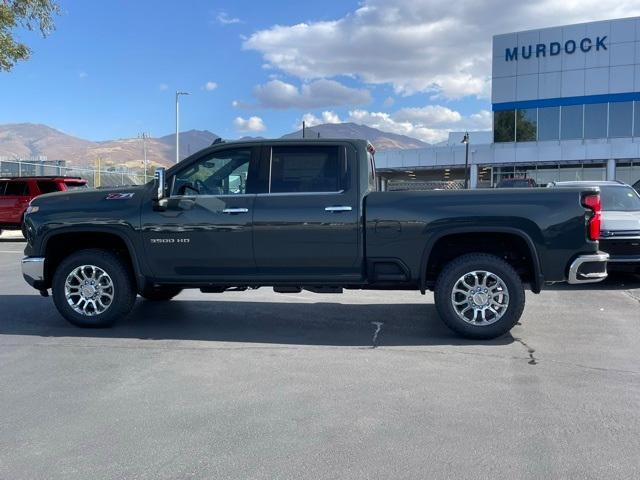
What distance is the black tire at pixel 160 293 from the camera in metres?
7.52

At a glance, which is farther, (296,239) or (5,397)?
(296,239)

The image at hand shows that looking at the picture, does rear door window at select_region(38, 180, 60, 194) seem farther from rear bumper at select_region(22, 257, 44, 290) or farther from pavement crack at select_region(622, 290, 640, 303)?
pavement crack at select_region(622, 290, 640, 303)

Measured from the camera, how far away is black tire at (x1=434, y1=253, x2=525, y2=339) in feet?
20.1

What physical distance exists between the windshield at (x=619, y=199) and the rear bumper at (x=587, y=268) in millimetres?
4642

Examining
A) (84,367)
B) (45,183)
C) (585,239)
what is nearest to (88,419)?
(84,367)

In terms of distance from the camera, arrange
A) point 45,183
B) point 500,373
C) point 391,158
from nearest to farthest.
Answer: point 500,373 < point 45,183 < point 391,158

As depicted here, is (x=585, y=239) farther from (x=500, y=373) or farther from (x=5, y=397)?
(x=5, y=397)

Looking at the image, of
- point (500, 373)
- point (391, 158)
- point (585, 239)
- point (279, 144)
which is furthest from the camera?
point (391, 158)

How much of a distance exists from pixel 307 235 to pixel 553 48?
3985 centimetres

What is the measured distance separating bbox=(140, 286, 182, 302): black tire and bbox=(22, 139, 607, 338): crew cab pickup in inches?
28.2

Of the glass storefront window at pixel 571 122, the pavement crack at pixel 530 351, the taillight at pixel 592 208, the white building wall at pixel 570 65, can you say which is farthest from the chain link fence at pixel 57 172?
the glass storefront window at pixel 571 122

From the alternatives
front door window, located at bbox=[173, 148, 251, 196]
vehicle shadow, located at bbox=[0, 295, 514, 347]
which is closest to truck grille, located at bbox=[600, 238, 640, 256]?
vehicle shadow, located at bbox=[0, 295, 514, 347]

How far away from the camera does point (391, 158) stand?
46.6 metres

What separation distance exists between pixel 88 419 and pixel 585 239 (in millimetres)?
4835
